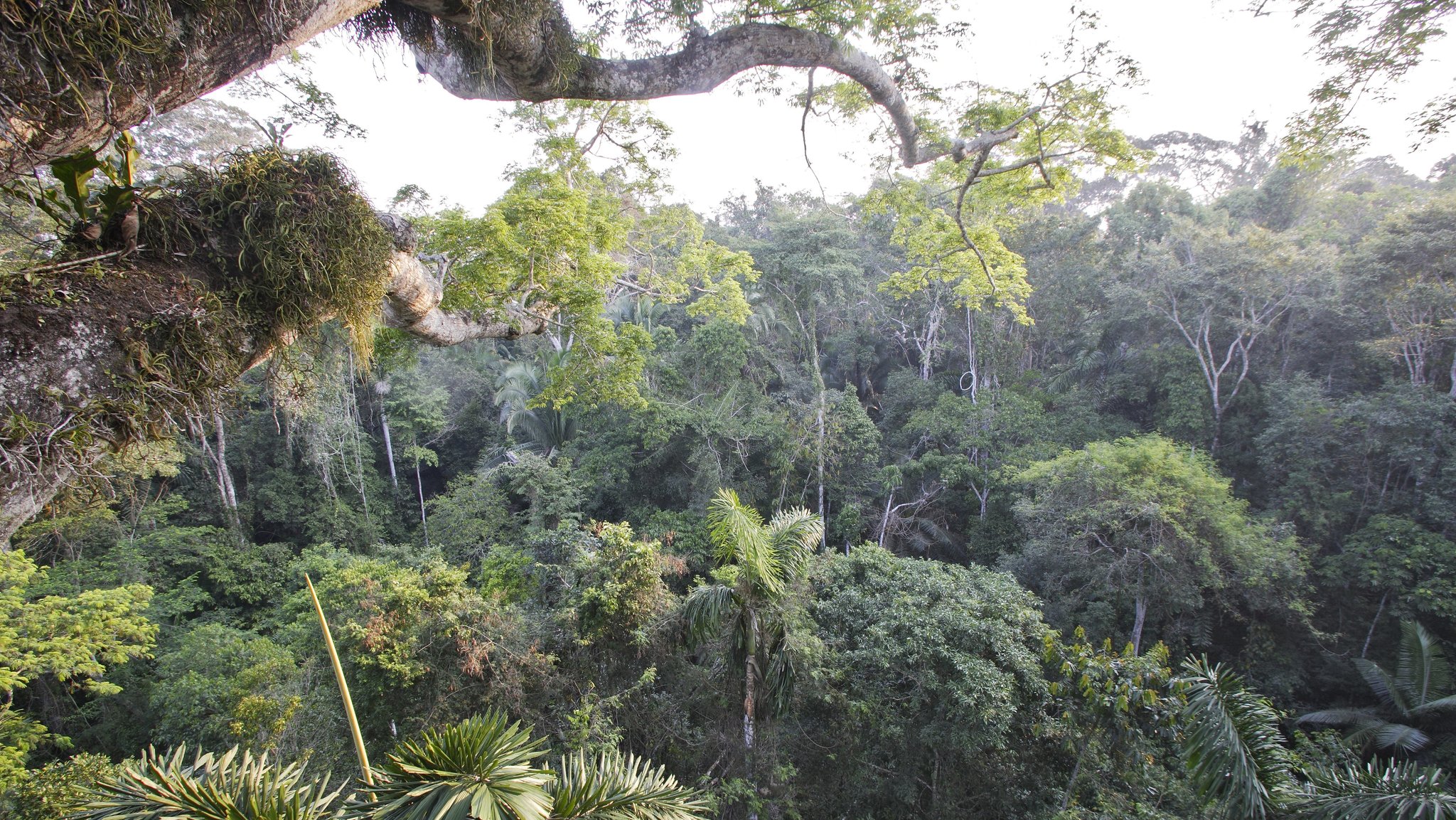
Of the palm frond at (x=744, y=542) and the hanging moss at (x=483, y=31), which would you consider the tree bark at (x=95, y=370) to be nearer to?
the hanging moss at (x=483, y=31)

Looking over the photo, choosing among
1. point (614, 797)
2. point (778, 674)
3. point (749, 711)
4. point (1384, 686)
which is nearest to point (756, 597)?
point (778, 674)

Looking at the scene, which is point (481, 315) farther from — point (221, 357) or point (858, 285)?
point (858, 285)

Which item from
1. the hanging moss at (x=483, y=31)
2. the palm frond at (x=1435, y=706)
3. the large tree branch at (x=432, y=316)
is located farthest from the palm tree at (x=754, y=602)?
the palm frond at (x=1435, y=706)

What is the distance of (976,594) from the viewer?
711 centimetres

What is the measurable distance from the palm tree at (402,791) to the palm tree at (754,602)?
322cm

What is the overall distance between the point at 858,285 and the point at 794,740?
401 inches

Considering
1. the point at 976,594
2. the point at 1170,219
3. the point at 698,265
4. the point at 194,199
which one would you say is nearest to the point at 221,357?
the point at 194,199

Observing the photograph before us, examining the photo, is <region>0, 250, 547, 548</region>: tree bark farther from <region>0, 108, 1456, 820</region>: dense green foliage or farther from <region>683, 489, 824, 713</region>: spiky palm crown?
<region>683, 489, 824, 713</region>: spiky palm crown

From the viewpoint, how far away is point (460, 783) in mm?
2145

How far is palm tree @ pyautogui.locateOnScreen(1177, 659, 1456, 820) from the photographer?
3.50m

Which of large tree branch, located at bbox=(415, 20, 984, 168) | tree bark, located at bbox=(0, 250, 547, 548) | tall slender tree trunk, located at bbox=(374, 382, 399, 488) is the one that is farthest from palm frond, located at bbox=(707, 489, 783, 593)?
tall slender tree trunk, located at bbox=(374, 382, 399, 488)

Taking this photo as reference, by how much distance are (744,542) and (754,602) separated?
74cm

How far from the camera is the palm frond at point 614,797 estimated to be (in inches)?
99.0

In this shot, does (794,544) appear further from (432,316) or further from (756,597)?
(432,316)
